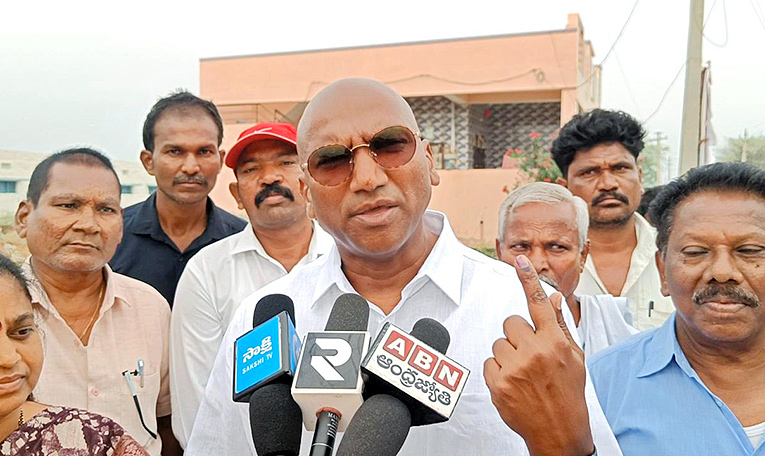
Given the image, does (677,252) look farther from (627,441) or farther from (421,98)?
(421,98)

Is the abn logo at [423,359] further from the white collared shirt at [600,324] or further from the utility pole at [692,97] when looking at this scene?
the utility pole at [692,97]

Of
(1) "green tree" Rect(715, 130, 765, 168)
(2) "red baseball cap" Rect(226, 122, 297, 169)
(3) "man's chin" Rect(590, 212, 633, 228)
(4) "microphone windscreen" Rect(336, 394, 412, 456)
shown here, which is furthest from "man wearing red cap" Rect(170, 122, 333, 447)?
(1) "green tree" Rect(715, 130, 765, 168)

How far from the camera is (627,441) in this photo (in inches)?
84.0

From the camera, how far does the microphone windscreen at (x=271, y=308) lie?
151 cm

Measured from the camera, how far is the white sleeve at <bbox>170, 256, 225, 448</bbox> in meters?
2.96

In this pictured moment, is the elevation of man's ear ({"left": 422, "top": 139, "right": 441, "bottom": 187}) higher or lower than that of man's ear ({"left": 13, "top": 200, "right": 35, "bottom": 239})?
higher

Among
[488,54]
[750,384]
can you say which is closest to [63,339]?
[750,384]

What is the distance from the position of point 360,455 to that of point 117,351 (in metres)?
2.03

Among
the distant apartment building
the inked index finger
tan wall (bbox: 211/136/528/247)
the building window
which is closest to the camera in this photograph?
the inked index finger

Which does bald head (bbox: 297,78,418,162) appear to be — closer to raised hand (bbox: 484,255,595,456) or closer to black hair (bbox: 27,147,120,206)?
raised hand (bbox: 484,255,595,456)

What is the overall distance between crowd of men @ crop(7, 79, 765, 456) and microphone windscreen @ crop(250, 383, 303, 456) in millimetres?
380

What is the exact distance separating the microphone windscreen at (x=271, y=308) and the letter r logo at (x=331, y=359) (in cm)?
23

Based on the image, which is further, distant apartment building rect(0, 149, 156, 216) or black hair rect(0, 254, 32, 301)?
distant apartment building rect(0, 149, 156, 216)

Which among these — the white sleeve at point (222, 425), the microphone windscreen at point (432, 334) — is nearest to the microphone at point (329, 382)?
the microphone windscreen at point (432, 334)
